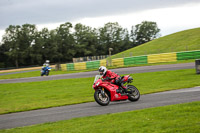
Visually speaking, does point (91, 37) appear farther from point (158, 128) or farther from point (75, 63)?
point (158, 128)

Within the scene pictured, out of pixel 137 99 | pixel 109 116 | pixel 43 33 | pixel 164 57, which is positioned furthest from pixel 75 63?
pixel 43 33

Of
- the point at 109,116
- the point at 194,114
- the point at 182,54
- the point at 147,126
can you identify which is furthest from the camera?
the point at 182,54

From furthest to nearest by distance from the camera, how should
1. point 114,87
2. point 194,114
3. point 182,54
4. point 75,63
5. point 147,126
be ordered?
point 75,63 → point 182,54 → point 114,87 → point 194,114 → point 147,126

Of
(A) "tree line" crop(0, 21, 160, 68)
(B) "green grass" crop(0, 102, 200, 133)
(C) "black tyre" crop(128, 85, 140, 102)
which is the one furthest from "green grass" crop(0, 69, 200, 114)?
(A) "tree line" crop(0, 21, 160, 68)

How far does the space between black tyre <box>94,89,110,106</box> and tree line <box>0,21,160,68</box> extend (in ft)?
244

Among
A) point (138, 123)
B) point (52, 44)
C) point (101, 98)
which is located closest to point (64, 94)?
point (101, 98)

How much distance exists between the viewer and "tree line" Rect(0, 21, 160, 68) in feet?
277

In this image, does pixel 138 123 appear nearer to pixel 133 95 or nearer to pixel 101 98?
pixel 101 98

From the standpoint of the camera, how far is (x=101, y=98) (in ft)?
36.1

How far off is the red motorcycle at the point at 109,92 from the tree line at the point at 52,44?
244 feet

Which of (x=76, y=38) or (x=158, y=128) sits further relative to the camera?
(x=76, y=38)

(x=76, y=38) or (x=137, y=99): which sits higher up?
(x=76, y=38)

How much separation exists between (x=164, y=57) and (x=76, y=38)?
61539mm

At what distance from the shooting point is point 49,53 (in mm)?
87375
